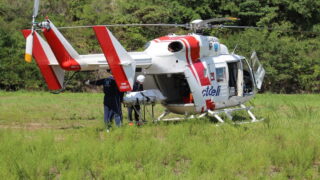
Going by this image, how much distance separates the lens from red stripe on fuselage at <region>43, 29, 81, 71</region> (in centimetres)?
984

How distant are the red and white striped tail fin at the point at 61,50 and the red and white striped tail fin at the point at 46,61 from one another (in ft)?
1.53

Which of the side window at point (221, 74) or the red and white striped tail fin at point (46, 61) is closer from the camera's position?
the red and white striped tail fin at point (46, 61)

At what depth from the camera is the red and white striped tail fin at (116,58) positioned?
955 cm

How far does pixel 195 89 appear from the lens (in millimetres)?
11258

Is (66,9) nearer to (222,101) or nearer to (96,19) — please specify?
(96,19)

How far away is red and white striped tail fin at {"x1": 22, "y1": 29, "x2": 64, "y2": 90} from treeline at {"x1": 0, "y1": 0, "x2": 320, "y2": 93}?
58.5 ft

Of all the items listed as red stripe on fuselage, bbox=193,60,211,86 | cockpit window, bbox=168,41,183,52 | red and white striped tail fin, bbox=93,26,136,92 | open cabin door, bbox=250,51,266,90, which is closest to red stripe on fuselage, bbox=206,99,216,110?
red stripe on fuselage, bbox=193,60,211,86

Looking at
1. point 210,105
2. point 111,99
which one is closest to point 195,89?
point 210,105

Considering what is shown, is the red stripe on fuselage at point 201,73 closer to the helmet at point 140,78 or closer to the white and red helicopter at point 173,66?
the white and red helicopter at point 173,66

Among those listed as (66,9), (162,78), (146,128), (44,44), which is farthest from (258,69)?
(66,9)

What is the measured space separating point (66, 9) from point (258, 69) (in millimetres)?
28585

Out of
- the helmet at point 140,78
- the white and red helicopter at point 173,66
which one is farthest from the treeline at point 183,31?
the helmet at point 140,78

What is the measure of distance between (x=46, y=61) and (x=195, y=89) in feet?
10.9

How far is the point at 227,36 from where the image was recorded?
35.0 m
